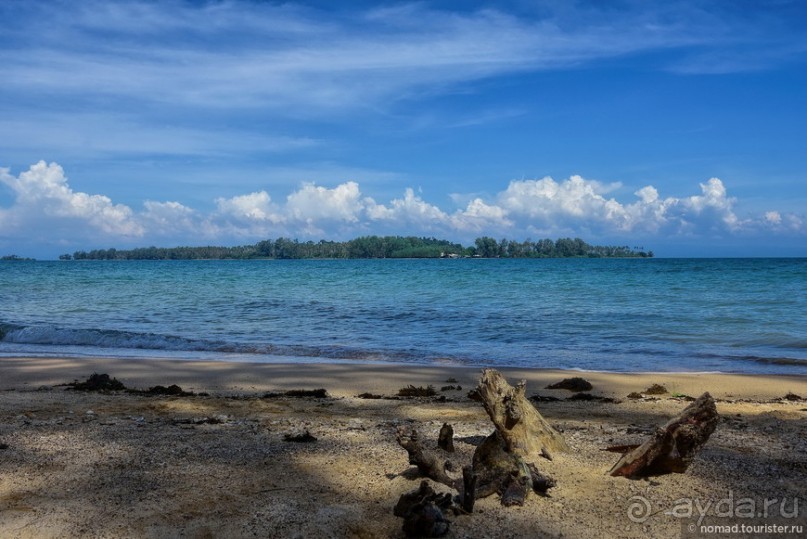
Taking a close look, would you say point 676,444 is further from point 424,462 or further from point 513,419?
point 424,462

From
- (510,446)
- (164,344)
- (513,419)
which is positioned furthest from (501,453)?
(164,344)

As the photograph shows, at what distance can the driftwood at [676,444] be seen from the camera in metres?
4.05

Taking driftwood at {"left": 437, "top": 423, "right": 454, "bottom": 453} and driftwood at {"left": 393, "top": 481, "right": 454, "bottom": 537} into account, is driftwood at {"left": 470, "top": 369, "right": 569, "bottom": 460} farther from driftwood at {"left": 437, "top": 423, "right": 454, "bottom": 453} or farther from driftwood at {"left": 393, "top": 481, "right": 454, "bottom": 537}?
driftwood at {"left": 393, "top": 481, "right": 454, "bottom": 537}

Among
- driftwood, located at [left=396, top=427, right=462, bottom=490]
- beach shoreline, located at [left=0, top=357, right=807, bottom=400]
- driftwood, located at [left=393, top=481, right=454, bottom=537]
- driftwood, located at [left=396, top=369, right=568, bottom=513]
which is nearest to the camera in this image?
driftwood, located at [left=393, top=481, right=454, bottom=537]

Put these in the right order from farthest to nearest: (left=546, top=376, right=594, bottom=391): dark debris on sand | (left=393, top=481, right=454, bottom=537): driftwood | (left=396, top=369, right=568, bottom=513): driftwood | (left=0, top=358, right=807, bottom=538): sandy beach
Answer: (left=546, top=376, right=594, bottom=391): dark debris on sand → (left=396, top=369, right=568, bottom=513): driftwood → (left=0, top=358, right=807, bottom=538): sandy beach → (left=393, top=481, right=454, bottom=537): driftwood

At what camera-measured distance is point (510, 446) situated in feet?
14.1

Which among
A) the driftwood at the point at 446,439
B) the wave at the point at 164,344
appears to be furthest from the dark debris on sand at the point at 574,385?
the driftwood at the point at 446,439

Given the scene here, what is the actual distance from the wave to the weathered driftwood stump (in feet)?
27.7

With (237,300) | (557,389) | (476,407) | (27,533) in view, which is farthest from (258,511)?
(237,300)

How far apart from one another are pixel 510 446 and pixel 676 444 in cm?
103

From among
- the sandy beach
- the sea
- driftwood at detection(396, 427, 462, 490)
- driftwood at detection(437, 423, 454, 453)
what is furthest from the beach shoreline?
driftwood at detection(396, 427, 462, 490)

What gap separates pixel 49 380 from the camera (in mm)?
9625

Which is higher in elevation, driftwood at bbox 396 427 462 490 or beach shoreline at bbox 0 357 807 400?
driftwood at bbox 396 427 462 490

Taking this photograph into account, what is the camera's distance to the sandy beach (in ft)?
11.6
